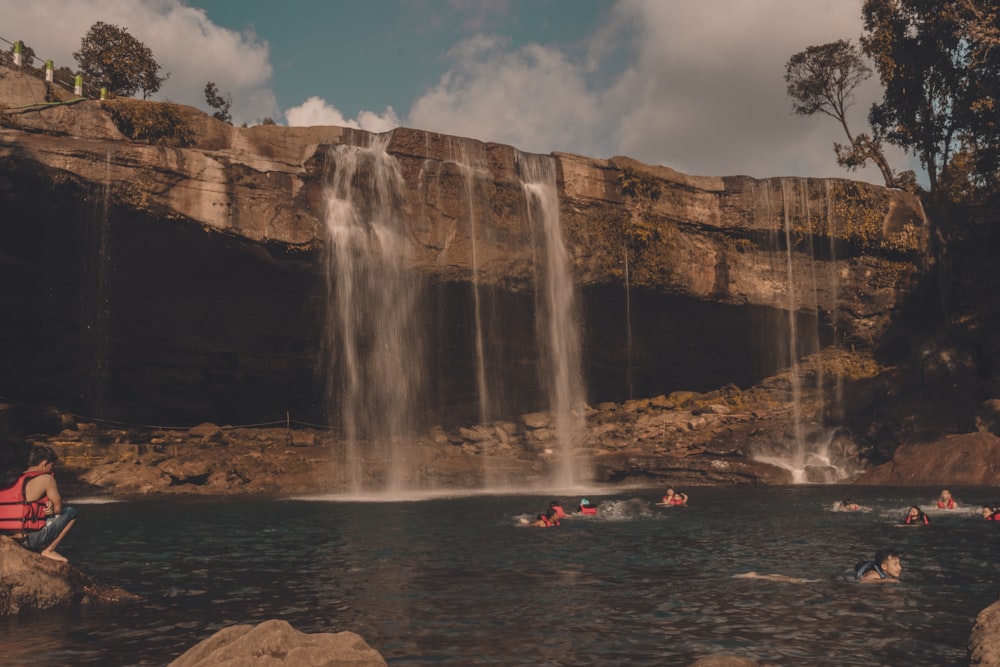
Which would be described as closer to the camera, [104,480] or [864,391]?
[104,480]

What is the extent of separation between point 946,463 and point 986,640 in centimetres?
2674

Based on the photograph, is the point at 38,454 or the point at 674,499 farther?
Answer: the point at 38,454

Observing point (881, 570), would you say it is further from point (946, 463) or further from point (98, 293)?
point (98, 293)

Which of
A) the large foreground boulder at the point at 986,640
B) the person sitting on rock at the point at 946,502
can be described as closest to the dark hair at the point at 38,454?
the person sitting on rock at the point at 946,502

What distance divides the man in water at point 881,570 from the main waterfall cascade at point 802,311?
24656 mm

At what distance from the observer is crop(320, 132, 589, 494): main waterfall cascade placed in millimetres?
33406

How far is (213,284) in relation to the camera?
110 ft

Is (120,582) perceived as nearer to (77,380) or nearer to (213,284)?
(213,284)

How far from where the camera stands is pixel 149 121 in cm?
3006

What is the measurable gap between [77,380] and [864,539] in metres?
32.7

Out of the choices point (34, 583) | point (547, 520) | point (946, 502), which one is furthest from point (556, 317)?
point (34, 583)

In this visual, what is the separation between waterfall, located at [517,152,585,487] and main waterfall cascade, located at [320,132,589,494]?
0.16 ft

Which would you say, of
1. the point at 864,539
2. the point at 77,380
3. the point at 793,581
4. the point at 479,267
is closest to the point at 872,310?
the point at 479,267

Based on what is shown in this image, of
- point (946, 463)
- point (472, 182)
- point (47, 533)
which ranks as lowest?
point (946, 463)
